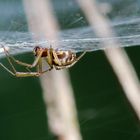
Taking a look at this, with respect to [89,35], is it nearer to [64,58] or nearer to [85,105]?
[64,58]

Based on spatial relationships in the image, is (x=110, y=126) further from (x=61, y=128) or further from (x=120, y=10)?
(x=120, y=10)

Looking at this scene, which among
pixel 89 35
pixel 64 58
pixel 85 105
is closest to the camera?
pixel 64 58

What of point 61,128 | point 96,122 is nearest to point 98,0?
point 61,128

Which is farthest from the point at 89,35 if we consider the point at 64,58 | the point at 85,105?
the point at 85,105

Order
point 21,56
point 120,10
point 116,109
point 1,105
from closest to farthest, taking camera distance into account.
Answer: point 120,10, point 21,56, point 1,105, point 116,109

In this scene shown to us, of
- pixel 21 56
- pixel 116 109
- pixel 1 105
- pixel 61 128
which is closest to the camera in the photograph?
pixel 61 128

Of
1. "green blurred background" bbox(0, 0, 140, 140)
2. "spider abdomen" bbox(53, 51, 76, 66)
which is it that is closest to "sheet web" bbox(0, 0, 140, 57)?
"spider abdomen" bbox(53, 51, 76, 66)

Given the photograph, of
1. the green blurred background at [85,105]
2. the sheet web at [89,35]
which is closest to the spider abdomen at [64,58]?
the sheet web at [89,35]
